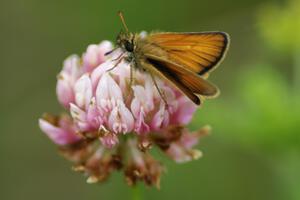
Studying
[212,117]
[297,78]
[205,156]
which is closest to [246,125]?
[212,117]

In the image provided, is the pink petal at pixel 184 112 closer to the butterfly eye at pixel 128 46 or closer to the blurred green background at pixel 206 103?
the butterfly eye at pixel 128 46

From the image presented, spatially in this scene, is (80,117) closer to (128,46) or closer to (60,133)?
(60,133)

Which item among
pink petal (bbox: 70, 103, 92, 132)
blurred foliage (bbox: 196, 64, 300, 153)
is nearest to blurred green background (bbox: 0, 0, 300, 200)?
blurred foliage (bbox: 196, 64, 300, 153)

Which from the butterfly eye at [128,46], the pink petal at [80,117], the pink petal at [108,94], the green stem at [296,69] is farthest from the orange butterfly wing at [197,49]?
the green stem at [296,69]

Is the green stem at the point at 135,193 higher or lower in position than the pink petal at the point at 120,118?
lower

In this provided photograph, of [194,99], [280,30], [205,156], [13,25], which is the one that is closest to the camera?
[194,99]

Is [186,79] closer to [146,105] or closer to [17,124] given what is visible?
[146,105]
